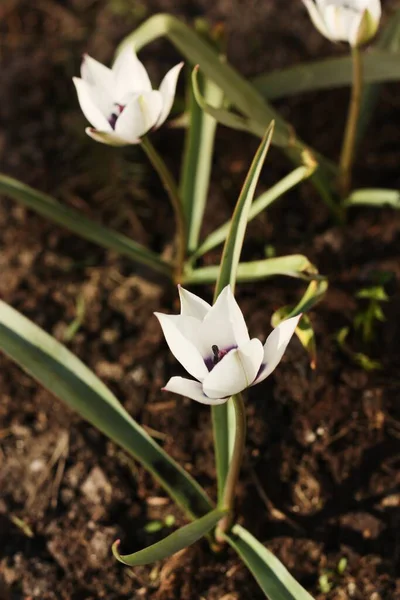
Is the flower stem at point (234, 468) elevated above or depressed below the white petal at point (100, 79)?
below

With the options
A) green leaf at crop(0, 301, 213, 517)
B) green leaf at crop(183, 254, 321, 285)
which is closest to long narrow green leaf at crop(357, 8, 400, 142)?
green leaf at crop(183, 254, 321, 285)

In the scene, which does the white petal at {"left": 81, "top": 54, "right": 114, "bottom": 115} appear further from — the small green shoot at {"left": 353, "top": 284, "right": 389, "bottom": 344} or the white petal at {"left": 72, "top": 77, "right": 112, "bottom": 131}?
the small green shoot at {"left": 353, "top": 284, "right": 389, "bottom": 344}

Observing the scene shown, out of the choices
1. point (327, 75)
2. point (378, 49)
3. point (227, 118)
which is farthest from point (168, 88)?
point (378, 49)

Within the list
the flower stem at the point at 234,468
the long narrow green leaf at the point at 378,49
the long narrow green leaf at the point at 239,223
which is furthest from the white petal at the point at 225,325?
the long narrow green leaf at the point at 378,49

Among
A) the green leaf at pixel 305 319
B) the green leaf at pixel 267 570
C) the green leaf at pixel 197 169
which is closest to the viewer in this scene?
the green leaf at pixel 267 570

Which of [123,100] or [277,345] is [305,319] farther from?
[123,100]

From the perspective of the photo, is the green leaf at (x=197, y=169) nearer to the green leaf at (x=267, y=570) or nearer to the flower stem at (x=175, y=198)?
the flower stem at (x=175, y=198)

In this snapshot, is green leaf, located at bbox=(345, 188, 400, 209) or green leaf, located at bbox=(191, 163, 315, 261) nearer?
green leaf, located at bbox=(191, 163, 315, 261)
